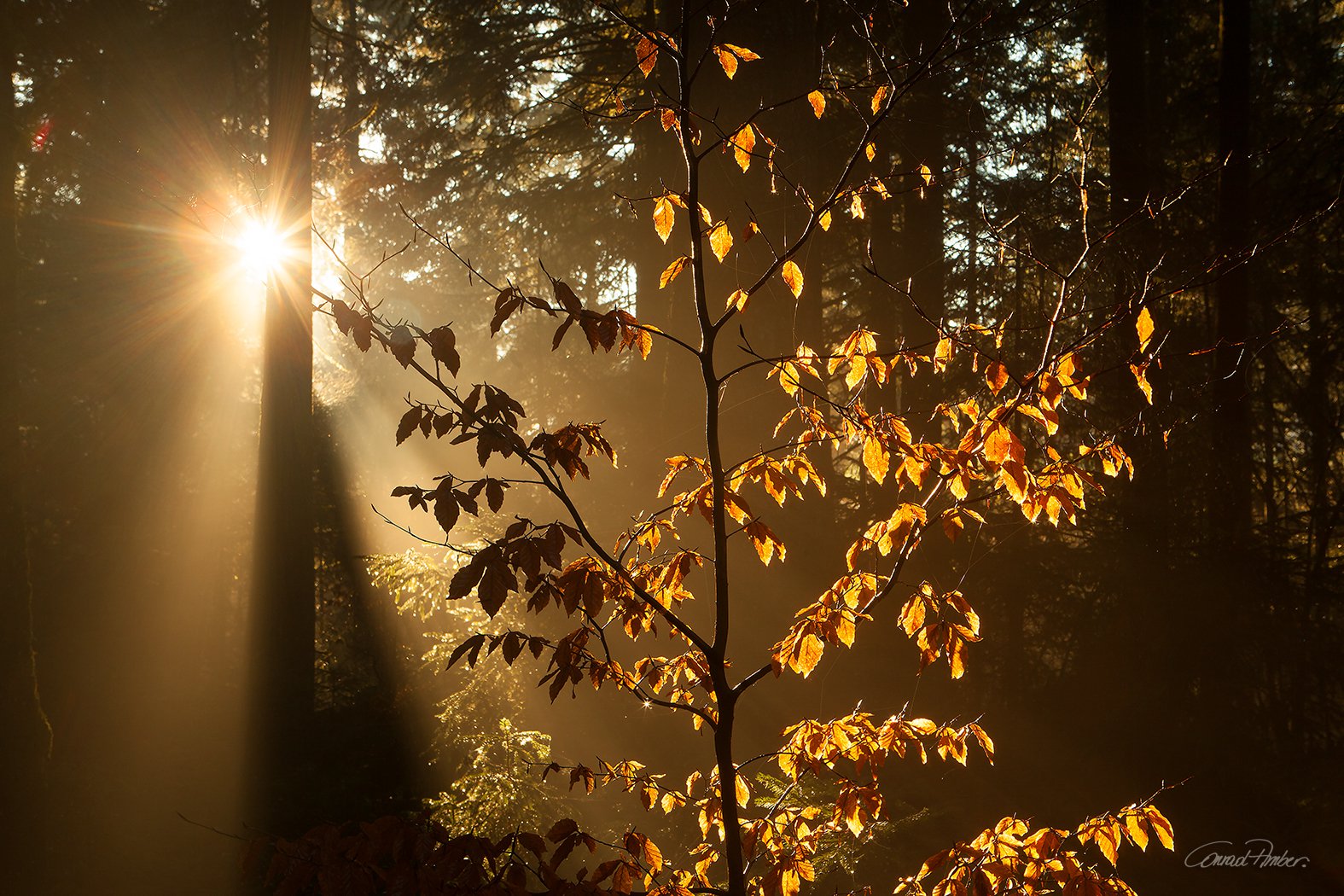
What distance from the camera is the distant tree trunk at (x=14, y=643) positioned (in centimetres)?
660

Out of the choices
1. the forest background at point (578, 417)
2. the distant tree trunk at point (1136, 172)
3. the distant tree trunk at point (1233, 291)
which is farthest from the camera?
the distant tree trunk at point (1136, 172)

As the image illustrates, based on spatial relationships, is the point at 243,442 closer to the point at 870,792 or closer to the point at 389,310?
the point at 389,310

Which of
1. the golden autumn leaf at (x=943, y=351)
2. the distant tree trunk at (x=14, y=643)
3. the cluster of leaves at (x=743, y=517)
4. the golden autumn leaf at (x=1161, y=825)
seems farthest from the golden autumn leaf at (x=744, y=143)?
the distant tree trunk at (x=14, y=643)

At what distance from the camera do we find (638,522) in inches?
118

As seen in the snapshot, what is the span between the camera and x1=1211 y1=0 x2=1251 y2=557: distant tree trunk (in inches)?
283

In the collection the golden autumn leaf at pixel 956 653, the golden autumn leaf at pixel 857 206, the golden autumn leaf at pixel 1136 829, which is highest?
the golden autumn leaf at pixel 857 206

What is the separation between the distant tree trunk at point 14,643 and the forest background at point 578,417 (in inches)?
1.1

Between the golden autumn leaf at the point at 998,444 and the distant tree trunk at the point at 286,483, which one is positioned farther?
the distant tree trunk at the point at 286,483

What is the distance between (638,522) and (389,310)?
18.7 m

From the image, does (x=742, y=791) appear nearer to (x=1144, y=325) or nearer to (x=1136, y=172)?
(x=1144, y=325)

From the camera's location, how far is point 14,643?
6676mm

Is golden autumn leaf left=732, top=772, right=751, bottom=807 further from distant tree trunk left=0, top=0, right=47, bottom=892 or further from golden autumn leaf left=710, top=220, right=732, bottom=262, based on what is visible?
distant tree trunk left=0, top=0, right=47, bottom=892

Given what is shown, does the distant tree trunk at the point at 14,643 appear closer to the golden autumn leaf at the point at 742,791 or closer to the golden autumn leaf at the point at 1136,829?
the golden autumn leaf at the point at 742,791

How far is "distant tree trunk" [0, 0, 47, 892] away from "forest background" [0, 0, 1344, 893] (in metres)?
0.03
